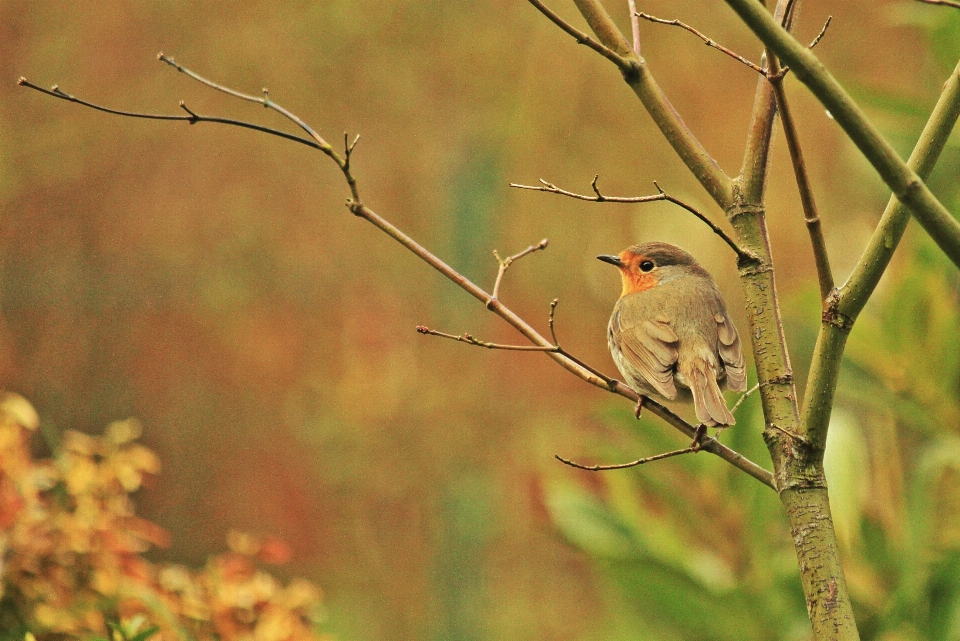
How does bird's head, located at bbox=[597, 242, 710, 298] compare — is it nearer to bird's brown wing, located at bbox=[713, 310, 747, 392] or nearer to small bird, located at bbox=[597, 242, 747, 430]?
small bird, located at bbox=[597, 242, 747, 430]

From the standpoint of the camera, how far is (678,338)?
271cm

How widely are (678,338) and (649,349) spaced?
0.09m

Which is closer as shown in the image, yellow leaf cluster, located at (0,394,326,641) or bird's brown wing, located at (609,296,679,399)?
yellow leaf cluster, located at (0,394,326,641)

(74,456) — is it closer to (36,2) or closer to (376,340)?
(36,2)

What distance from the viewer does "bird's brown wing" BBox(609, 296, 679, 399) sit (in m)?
2.62

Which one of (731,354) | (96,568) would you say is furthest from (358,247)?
(96,568)

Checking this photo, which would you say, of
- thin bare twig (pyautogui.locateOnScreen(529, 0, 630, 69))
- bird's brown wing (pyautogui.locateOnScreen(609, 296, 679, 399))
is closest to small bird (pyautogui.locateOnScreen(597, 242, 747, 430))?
bird's brown wing (pyautogui.locateOnScreen(609, 296, 679, 399))

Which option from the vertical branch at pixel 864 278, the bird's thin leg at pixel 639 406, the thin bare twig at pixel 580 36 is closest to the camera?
the vertical branch at pixel 864 278

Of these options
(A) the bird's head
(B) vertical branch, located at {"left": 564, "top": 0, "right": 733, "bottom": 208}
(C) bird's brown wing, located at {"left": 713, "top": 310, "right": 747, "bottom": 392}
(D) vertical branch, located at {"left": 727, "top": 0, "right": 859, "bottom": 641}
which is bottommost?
(D) vertical branch, located at {"left": 727, "top": 0, "right": 859, "bottom": 641}

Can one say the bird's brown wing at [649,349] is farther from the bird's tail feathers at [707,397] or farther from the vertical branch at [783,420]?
the vertical branch at [783,420]

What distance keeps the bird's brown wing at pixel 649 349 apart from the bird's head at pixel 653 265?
0.23 meters

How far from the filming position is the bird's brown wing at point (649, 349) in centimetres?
262

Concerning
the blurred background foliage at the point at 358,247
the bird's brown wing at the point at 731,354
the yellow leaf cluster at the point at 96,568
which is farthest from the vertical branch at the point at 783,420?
the blurred background foliage at the point at 358,247

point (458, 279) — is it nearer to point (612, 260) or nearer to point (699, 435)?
point (699, 435)
